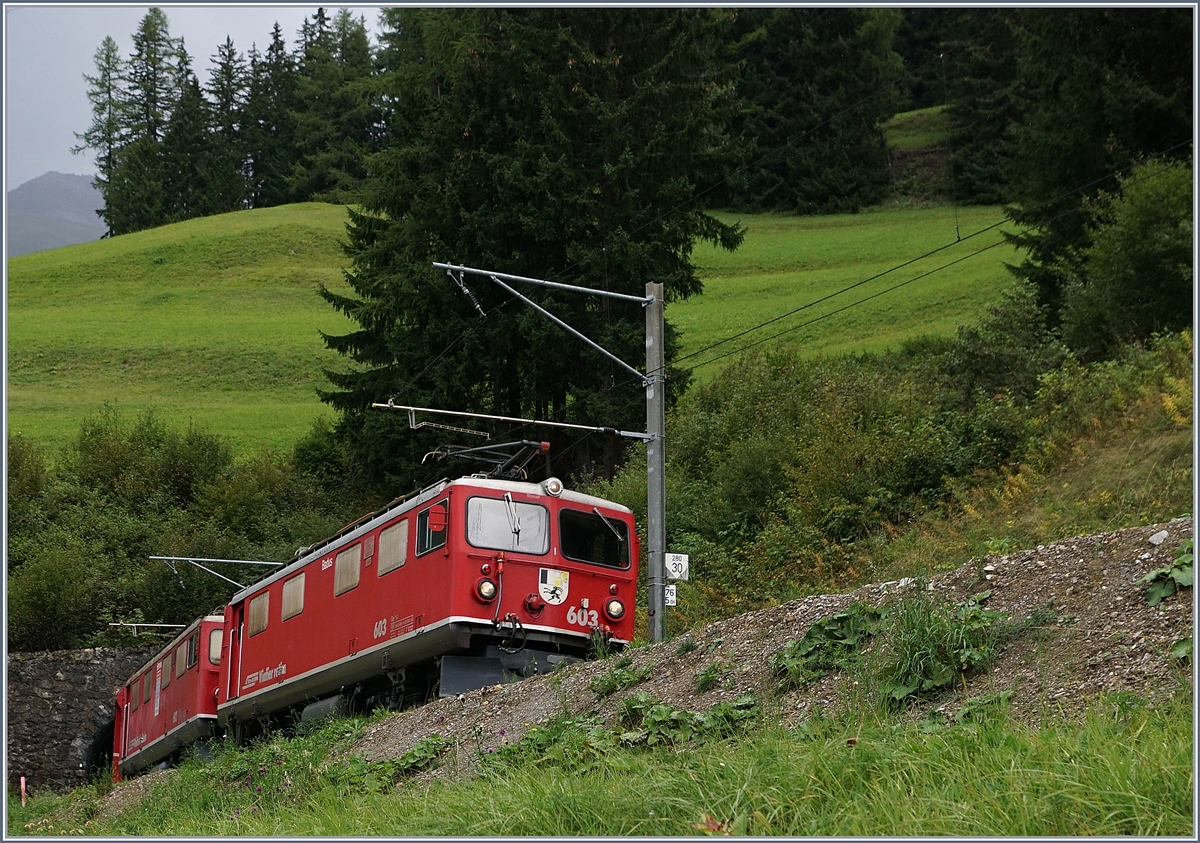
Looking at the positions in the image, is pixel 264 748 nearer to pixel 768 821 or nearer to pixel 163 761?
pixel 768 821

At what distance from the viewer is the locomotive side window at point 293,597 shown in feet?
61.0

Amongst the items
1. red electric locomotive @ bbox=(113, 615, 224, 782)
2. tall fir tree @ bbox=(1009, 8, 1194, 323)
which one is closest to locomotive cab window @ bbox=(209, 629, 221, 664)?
red electric locomotive @ bbox=(113, 615, 224, 782)

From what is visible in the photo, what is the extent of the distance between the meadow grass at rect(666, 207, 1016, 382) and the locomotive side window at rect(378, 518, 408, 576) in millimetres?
22829

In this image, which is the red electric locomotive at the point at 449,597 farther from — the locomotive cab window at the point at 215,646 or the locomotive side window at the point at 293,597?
the locomotive cab window at the point at 215,646

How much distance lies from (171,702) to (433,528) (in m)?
13.5

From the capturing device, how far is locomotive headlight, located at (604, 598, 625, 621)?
1623cm

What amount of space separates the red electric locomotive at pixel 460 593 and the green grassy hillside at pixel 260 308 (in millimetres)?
28390

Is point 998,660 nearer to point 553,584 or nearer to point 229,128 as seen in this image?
point 553,584

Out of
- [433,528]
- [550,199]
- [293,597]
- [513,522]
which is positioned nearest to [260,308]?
[550,199]

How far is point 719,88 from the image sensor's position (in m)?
32.4

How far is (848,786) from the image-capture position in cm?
641

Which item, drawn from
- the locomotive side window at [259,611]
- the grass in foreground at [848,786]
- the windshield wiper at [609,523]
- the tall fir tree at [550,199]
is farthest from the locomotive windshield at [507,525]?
the tall fir tree at [550,199]

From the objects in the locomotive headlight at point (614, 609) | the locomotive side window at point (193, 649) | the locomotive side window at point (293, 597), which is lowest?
the locomotive side window at point (193, 649)

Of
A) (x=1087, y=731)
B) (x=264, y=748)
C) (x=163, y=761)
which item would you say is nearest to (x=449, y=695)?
(x=264, y=748)
